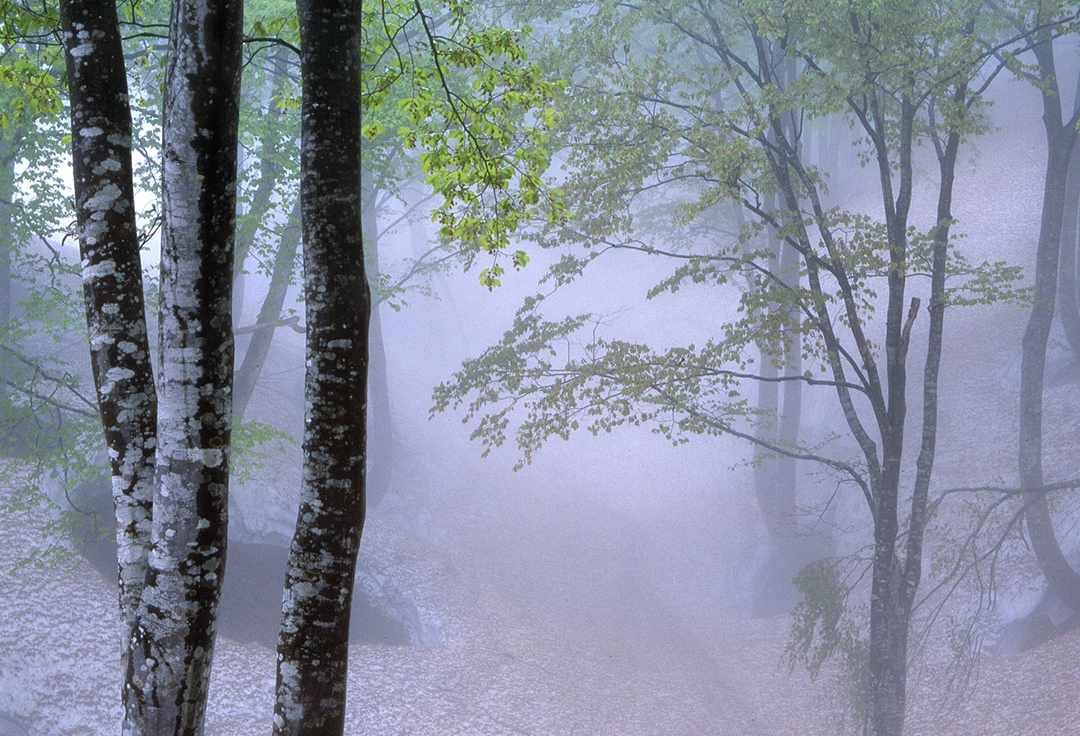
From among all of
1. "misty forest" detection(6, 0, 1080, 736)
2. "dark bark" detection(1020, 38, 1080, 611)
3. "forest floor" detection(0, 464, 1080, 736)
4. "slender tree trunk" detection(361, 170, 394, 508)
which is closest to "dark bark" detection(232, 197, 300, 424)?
"misty forest" detection(6, 0, 1080, 736)

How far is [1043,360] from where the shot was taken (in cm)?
1116

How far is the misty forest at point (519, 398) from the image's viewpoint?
10.0 feet

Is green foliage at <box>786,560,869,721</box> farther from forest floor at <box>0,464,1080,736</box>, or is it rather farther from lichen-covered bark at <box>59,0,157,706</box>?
lichen-covered bark at <box>59,0,157,706</box>

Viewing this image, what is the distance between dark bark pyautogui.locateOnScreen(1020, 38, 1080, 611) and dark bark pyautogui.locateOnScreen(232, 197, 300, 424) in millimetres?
10771

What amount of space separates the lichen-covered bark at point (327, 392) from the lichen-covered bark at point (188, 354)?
1.04 ft

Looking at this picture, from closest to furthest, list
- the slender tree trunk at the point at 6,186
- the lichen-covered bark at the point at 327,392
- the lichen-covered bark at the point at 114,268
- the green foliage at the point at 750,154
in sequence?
the lichen-covered bark at the point at 327,392 < the lichen-covered bark at the point at 114,268 < the green foliage at the point at 750,154 < the slender tree trunk at the point at 6,186

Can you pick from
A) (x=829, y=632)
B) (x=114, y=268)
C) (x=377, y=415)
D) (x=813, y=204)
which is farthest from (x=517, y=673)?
(x=114, y=268)

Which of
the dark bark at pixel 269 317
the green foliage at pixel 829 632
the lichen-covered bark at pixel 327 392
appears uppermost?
the dark bark at pixel 269 317

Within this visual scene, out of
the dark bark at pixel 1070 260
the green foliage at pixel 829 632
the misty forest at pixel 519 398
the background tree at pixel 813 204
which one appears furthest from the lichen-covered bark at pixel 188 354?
the dark bark at pixel 1070 260

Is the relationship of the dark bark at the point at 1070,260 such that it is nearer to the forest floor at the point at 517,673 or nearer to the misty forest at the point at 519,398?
the misty forest at the point at 519,398

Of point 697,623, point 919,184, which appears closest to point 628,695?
point 697,623

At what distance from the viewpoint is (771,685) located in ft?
40.5

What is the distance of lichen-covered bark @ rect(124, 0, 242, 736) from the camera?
2875mm

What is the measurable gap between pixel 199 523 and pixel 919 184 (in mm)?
25706
